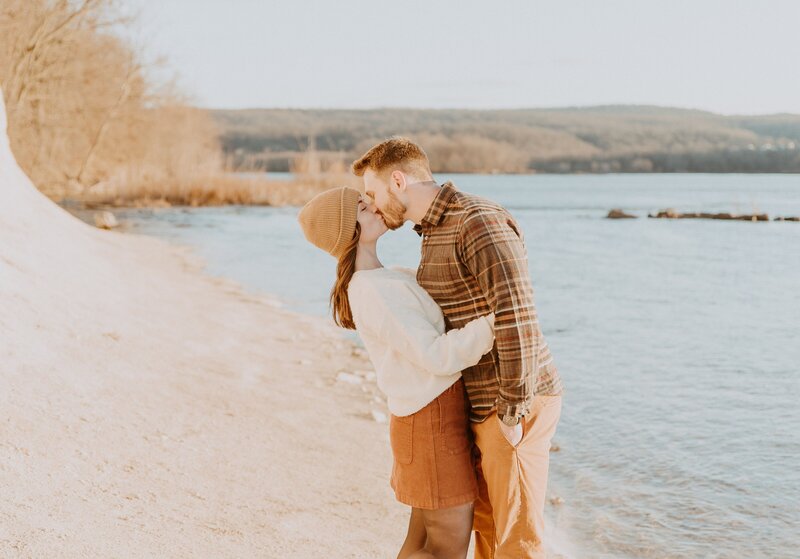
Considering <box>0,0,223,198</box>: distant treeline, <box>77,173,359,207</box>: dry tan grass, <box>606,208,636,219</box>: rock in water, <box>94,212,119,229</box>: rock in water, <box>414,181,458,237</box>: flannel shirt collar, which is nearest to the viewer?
<box>414,181,458,237</box>: flannel shirt collar

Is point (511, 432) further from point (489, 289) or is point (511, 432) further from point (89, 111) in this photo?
point (89, 111)

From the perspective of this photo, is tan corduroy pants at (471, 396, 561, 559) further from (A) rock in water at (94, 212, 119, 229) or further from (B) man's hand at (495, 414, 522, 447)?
(A) rock in water at (94, 212, 119, 229)

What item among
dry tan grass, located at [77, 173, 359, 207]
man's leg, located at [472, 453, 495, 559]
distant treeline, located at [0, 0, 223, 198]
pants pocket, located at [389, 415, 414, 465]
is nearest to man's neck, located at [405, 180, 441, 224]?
pants pocket, located at [389, 415, 414, 465]

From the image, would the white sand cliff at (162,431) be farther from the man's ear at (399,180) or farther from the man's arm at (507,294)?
the man's ear at (399,180)

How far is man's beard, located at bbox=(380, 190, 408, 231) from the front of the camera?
125 inches

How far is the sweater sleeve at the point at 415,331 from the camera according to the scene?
2893 mm

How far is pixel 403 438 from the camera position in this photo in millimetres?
3096

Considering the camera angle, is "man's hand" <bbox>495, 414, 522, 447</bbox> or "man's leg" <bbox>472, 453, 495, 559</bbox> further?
"man's leg" <bbox>472, 453, 495, 559</bbox>

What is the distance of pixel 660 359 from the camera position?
37.4 feet

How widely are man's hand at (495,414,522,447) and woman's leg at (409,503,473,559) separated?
0.99 feet

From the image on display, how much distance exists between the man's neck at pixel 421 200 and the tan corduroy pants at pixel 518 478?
74 cm

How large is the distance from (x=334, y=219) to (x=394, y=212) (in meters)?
0.22

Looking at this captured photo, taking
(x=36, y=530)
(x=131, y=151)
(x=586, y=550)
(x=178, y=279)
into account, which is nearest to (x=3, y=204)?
(x=178, y=279)

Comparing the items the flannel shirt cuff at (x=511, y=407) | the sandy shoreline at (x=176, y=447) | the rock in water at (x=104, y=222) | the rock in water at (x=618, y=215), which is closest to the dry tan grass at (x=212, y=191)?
the rock in water at (x=104, y=222)
